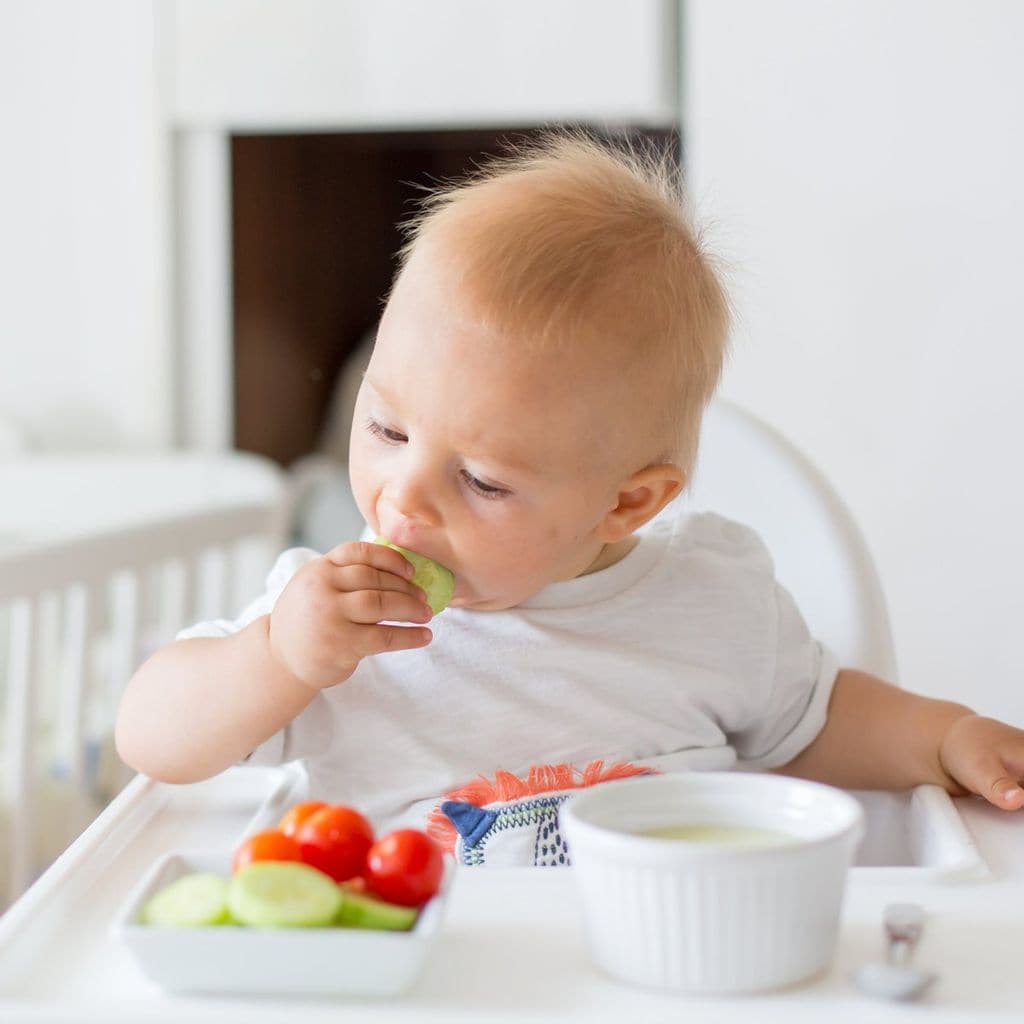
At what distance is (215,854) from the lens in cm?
61

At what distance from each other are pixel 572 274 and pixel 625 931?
39 centimetres

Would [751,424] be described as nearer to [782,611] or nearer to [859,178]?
[782,611]

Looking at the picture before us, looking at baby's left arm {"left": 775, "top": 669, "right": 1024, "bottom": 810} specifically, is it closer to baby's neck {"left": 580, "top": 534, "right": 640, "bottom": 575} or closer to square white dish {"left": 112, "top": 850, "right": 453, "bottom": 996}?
baby's neck {"left": 580, "top": 534, "right": 640, "bottom": 575}

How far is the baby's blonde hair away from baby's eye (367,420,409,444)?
8cm

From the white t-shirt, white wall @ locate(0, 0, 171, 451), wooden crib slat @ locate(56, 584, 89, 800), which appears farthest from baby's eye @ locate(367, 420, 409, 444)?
white wall @ locate(0, 0, 171, 451)

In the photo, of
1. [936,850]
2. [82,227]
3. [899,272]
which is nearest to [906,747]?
[936,850]

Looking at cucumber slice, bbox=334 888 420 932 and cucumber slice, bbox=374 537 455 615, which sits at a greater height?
cucumber slice, bbox=374 537 455 615

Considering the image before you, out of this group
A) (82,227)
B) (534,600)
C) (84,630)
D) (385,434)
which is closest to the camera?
(385,434)

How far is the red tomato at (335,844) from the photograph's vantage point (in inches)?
22.6

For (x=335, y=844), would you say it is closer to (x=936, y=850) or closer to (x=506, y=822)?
(x=506, y=822)

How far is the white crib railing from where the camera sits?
1521 millimetres

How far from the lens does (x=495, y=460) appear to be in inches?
31.7

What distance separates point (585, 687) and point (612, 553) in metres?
0.10

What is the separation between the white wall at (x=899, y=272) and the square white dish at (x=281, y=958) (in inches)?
59.4
